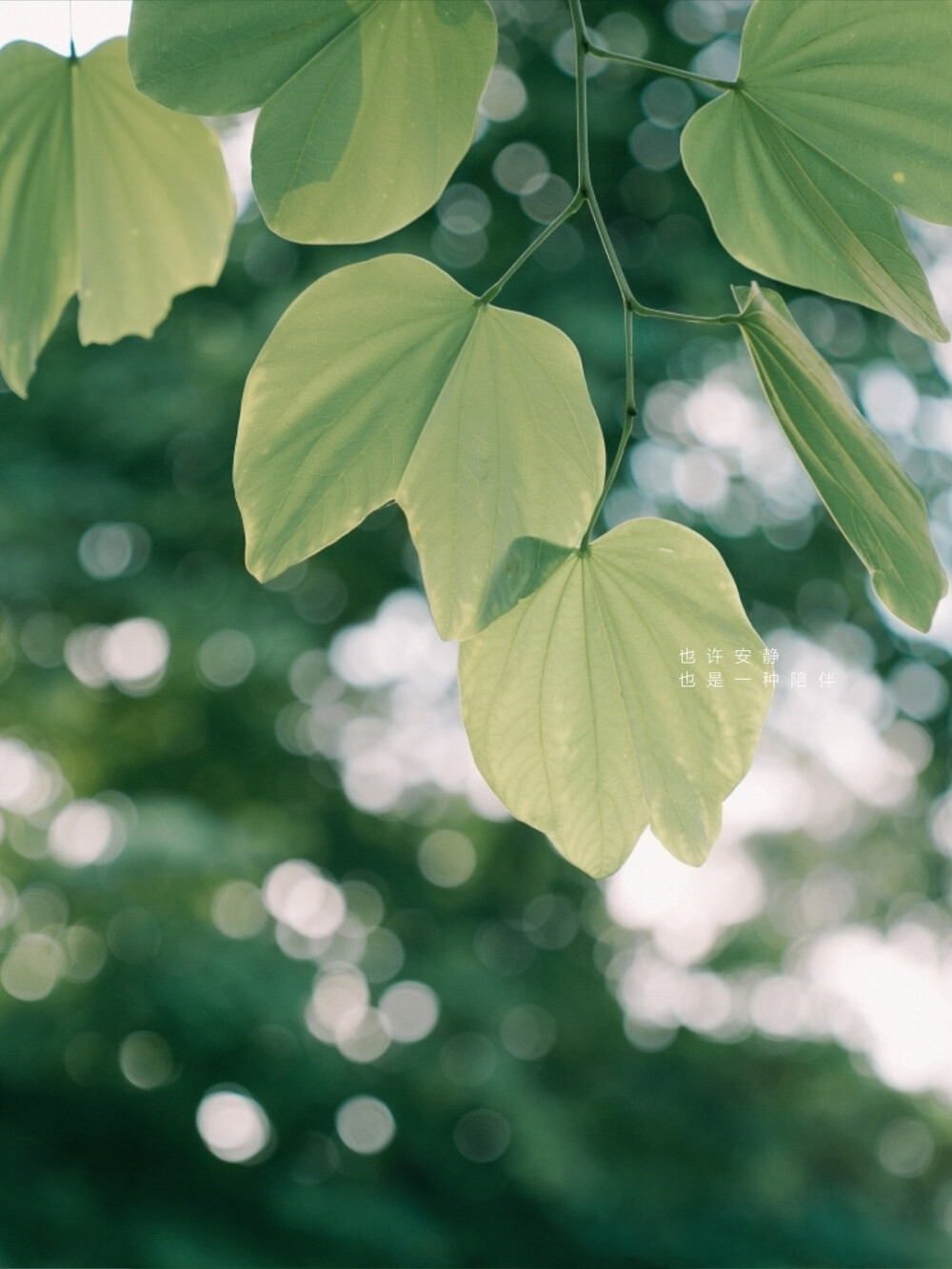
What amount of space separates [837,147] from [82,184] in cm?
25

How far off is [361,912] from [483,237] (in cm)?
191

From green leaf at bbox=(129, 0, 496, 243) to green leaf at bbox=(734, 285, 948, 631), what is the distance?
0.09 m

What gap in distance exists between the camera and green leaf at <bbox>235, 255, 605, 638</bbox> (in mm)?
286

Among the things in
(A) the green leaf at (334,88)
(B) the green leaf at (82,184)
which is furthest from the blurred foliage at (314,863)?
(A) the green leaf at (334,88)

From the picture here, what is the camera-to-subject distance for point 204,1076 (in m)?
3.01

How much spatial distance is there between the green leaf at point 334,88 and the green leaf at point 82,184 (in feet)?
0.38

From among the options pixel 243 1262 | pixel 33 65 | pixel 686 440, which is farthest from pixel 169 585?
pixel 33 65

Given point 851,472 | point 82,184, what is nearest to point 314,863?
point 82,184

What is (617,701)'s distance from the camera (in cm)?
32

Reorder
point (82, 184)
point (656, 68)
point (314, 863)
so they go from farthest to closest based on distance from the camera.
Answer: point (314, 863)
point (82, 184)
point (656, 68)

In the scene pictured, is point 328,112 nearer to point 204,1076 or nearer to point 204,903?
point 204,903

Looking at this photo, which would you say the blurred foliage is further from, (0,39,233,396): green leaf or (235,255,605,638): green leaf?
(235,255,605,638): green leaf

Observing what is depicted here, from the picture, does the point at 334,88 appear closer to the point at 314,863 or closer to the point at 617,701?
the point at 617,701

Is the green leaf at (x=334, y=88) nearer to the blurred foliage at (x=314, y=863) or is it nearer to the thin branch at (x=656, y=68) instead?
the thin branch at (x=656, y=68)
